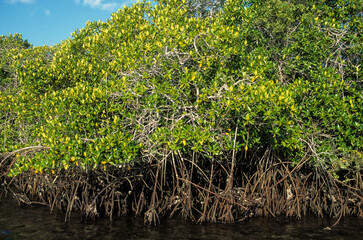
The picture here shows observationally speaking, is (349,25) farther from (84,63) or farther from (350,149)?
(84,63)

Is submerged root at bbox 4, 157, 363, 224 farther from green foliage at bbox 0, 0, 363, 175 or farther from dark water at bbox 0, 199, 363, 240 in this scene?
green foliage at bbox 0, 0, 363, 175

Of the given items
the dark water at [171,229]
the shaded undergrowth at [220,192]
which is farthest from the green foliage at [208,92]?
the dark water at [171,229]

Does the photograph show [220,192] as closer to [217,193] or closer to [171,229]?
[217,193]

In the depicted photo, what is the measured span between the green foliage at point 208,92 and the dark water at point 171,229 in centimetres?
129

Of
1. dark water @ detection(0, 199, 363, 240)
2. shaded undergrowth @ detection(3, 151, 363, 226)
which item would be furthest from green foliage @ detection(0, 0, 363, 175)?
dark water @ detection(0, 199, 363, 240)

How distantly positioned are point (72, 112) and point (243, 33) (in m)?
3.98

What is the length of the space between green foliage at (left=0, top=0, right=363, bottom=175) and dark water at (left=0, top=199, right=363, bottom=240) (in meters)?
1.29

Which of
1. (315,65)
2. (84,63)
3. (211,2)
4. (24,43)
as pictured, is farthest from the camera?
(24,43)

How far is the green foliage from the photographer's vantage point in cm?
554

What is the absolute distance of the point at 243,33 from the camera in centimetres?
711

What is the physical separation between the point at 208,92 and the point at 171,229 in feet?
9.36

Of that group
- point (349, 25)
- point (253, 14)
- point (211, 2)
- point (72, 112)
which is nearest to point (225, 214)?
point (72, 112)

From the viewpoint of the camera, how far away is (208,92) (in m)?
5.60

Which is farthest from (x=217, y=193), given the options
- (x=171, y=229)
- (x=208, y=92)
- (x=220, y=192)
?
(x=208, y=92)
